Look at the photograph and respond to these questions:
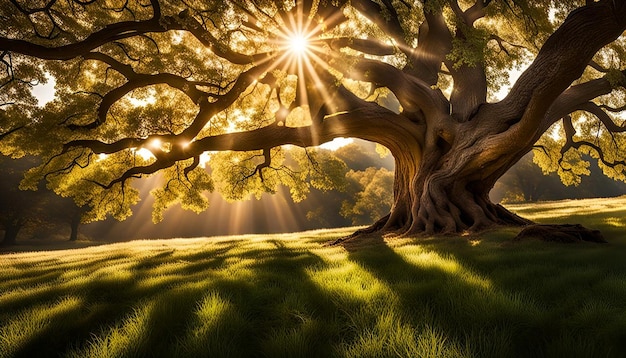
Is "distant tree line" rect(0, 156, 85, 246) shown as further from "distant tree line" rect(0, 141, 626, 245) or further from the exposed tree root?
the exposed tree root

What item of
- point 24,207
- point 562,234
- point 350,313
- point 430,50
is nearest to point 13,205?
point 24,207

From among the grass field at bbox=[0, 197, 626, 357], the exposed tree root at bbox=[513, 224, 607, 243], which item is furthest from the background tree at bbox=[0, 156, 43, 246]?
the exposed tree root at bbox=[513, 224, 607, 243]

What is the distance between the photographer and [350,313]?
9.25 ft

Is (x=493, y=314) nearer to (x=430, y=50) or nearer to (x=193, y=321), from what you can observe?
(x=193, y=321)

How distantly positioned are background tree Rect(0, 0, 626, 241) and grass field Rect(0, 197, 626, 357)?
5129 mm

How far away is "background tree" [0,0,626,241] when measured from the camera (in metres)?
8.14

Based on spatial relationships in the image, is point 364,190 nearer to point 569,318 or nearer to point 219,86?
point 219,86

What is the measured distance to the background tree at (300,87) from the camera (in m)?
8.14

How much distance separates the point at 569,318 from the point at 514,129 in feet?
22.2

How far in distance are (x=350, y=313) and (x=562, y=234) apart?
18.7 feet

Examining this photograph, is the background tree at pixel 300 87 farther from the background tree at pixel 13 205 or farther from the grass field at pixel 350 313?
the background tree at pixel 13 205

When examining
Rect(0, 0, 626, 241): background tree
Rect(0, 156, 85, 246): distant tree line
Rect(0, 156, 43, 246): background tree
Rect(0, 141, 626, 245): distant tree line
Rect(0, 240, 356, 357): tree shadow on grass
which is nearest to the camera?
Rect(0, 240, 356, 357): tree shadow on grass

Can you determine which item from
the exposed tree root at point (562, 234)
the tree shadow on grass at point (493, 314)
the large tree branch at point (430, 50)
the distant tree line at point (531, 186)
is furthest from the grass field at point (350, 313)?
the distant tree line at point (531, 186)

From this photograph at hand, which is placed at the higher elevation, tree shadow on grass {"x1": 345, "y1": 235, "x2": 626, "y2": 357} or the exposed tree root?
the exposed tree root
